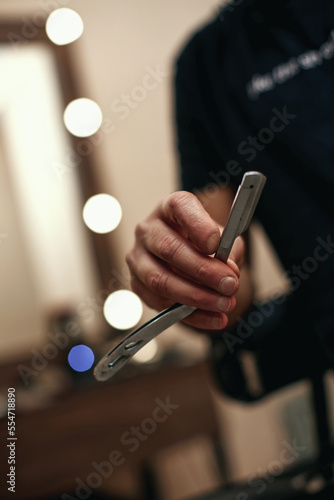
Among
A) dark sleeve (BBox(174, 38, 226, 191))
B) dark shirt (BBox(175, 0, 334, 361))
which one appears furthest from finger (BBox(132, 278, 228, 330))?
dark sleeve (BBox(174, 38, 226, 191))

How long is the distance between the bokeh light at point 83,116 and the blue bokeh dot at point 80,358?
0.62 metres

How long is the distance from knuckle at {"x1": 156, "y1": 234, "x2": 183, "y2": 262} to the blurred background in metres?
0.94

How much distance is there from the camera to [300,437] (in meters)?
1.29

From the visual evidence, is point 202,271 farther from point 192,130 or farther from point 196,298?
point 192,130

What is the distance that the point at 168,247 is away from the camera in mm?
248

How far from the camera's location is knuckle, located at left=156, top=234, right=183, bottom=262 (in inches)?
9.6

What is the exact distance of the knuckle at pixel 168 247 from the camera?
24 centimetres

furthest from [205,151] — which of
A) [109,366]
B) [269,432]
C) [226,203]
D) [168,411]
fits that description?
[269,432]

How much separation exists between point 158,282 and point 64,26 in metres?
1.37

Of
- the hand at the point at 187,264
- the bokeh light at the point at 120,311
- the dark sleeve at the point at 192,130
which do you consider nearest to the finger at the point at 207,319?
the hand at the point at 187,264

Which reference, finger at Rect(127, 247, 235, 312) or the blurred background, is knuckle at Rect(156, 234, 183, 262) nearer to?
finger at Rect(127, 247, 235, 312)

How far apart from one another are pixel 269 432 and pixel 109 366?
1378 mm

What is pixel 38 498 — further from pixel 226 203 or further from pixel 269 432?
pixel 226 203

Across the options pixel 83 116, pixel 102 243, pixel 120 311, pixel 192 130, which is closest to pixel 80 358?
pixel 120 311
